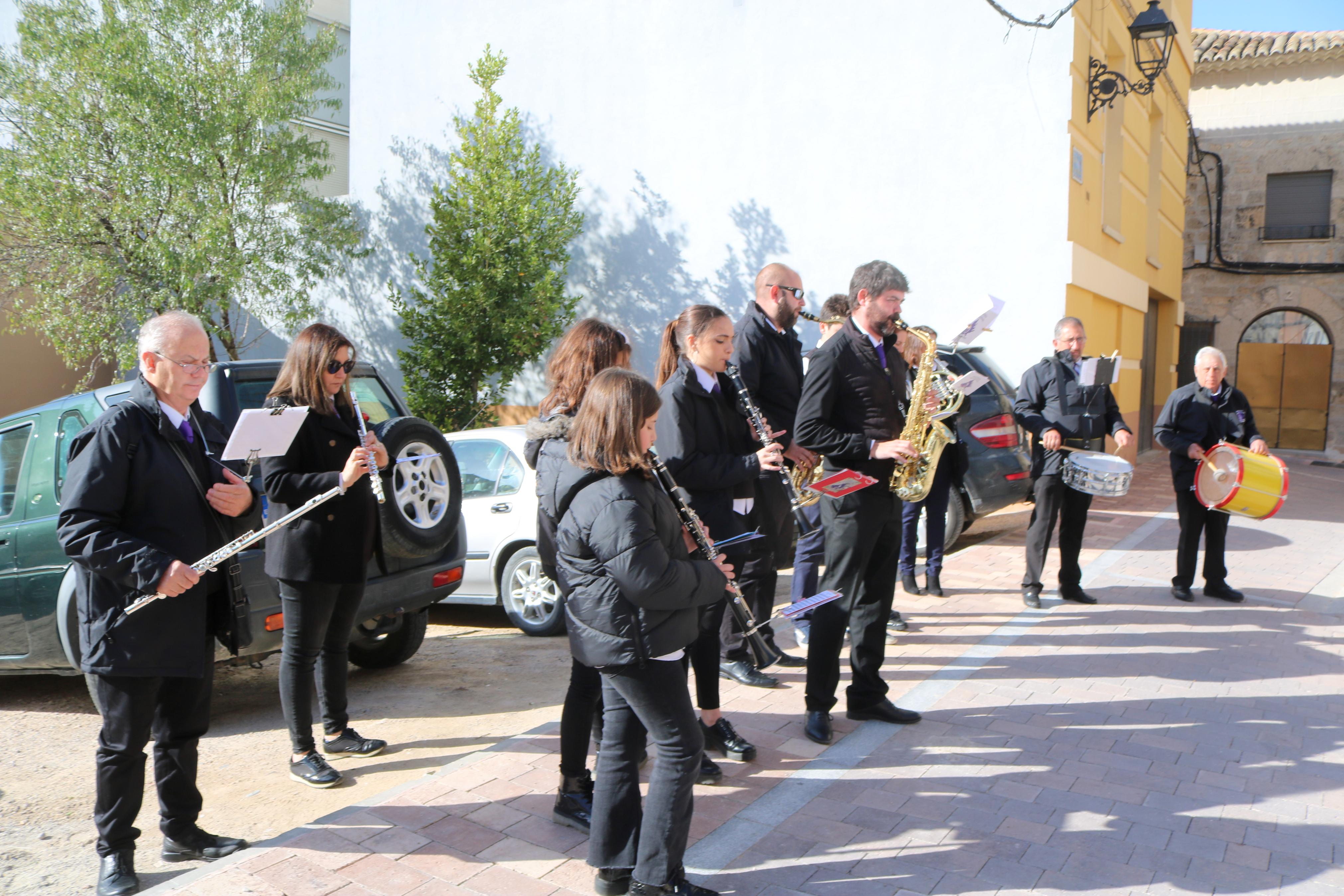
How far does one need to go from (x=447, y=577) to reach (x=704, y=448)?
201 cm

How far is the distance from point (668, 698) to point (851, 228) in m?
10.6

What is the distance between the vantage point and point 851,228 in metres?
12.6

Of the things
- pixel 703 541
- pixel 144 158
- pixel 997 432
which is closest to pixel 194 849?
pixel 703 541

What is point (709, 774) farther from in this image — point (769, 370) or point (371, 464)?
point (769, 370)

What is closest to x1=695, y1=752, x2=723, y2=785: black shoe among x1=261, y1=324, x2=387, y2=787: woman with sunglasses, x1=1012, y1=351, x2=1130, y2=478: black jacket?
x1=261, y1=324, x2=387, y2=787: woman with sunglasses

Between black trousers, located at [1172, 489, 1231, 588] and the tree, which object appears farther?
the tree

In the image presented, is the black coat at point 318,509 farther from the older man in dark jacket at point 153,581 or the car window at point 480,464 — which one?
the car window at point 480,464

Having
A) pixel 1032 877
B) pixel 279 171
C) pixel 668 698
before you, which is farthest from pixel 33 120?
pixel 1032 877

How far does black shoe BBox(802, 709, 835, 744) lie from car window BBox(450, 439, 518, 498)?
10.8 ft

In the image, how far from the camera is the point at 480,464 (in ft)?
23.2

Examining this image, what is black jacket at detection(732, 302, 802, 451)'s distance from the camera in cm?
507

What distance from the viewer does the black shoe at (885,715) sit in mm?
4543

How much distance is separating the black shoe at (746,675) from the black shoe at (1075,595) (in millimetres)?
2839

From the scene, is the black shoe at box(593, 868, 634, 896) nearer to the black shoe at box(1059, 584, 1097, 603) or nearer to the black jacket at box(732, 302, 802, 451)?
Result: the black jacket at box(732, 302, 802, 451)
